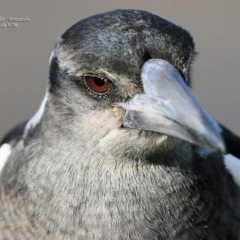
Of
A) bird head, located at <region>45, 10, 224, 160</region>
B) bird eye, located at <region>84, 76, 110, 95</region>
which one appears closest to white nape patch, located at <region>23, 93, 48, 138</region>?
bird head, located at <region>45, 10, 224, 160</region>

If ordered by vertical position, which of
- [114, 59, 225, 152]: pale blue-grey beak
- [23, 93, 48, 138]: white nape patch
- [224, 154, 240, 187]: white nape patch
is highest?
[114, 59, 225, 152]: pale blue-grey beak

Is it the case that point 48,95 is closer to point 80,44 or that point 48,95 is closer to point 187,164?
point 80,44

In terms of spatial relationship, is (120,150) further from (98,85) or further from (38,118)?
(38,118)

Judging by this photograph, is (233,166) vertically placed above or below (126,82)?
below

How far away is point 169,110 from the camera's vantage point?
2.01 meters

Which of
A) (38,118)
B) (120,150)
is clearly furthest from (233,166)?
(38,118)

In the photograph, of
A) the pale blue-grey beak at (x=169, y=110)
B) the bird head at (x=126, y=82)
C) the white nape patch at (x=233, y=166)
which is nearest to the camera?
the pale blue-grey beak at (x=169, y=110)

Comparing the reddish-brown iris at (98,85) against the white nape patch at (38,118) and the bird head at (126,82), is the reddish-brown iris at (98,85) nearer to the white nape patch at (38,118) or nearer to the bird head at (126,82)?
the bird head at (126,82)

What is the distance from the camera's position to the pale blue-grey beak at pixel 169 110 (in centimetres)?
195

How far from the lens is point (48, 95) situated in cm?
240

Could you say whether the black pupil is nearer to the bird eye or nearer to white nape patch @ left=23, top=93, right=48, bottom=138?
the bird eye

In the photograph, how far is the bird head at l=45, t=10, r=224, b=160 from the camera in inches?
81.0

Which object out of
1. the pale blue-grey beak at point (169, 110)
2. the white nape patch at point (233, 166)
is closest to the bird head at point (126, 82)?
the pale blue-grey beak at point (169, 110)

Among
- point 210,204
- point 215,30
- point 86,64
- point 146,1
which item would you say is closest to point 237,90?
point 215,30
